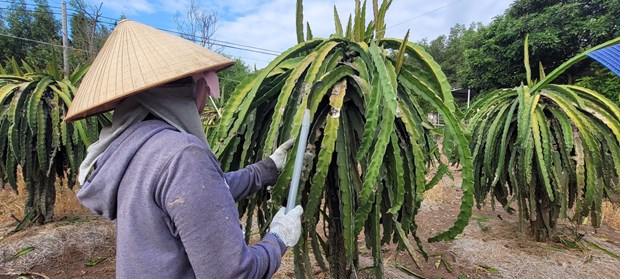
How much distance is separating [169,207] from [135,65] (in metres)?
0.50

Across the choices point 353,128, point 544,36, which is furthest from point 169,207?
point 544,36

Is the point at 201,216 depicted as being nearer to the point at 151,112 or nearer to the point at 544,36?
the point at 151,112

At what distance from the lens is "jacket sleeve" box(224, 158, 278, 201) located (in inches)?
56.1

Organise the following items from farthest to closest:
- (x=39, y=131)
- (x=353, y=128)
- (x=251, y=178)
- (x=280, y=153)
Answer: (x=39, y=131)
(x=353, y=128)
(x=280, y=153)
(x=251, y=178)

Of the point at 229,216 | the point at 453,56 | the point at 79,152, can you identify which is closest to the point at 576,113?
the point at 229,216

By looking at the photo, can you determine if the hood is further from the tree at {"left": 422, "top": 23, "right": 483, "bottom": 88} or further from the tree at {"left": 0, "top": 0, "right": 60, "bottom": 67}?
the tree at {"left": 422, "top": 23, "right": 483, "bottom": 88}

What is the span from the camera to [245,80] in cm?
175

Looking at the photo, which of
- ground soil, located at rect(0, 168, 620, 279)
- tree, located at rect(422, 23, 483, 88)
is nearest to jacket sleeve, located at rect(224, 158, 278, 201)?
ground soil, located at rect(0, 168, 620, 279)

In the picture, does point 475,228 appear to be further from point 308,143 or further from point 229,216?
point 229,216

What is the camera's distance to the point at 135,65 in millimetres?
1148

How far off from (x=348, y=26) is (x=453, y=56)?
1226 inches

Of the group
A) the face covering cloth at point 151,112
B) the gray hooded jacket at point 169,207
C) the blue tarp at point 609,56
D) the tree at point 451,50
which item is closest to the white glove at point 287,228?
the gray hooded jacket at point 169,207

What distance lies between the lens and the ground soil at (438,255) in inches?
126

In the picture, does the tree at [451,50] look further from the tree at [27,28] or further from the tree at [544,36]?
the tree at [27,28]
